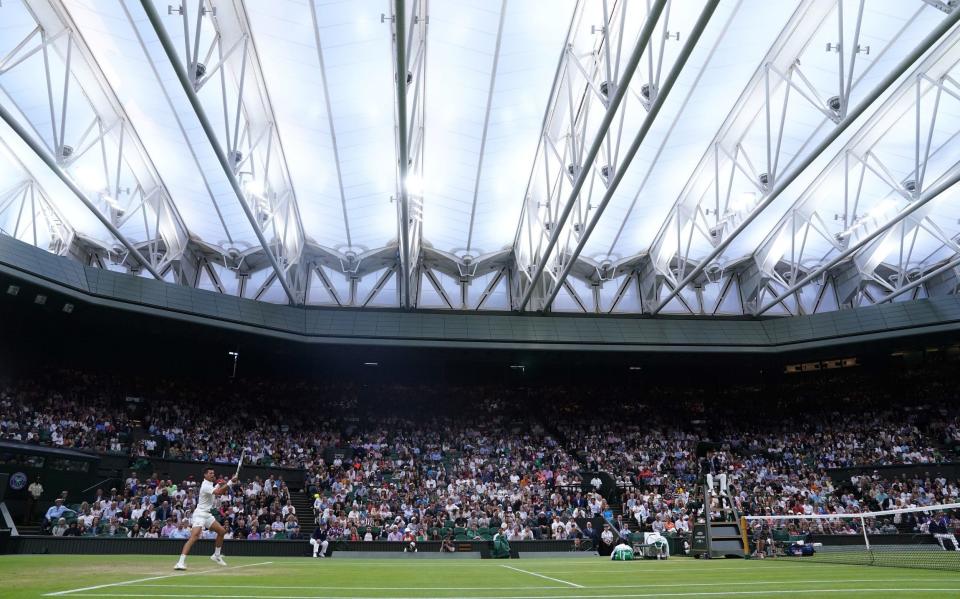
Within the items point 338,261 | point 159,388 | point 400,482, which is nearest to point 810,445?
point 400,482

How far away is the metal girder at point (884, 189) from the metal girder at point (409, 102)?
609 inches

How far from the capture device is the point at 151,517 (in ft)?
71.6

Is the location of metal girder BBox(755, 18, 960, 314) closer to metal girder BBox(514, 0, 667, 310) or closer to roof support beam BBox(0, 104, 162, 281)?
metal girder BBox(514, 0, 667, 310)

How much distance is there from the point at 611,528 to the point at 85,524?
18.6 meters

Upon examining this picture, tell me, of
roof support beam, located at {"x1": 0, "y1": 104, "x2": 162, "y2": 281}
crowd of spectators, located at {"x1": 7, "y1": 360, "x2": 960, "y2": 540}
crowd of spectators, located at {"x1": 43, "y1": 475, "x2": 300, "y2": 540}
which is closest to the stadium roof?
roof support beam, located at {"x1": 0, "y1": 104, "x2": 162, "y2": 281}

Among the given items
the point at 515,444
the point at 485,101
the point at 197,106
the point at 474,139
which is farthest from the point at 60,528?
the point at 515,444

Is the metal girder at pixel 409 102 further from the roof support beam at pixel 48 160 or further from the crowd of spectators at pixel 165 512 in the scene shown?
the crowd of spectators at pixel 165 512

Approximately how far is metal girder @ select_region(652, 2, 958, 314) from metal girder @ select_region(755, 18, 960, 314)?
2162mm

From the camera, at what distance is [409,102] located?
850 inches

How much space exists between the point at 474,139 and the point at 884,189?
60.2 ft

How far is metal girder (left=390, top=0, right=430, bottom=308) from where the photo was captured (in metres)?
14.7

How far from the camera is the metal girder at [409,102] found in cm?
1469

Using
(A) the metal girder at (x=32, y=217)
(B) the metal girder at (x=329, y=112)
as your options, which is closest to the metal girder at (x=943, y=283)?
(B) the metal girder at (x=329, y=112)

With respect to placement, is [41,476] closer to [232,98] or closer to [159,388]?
[159,388]
